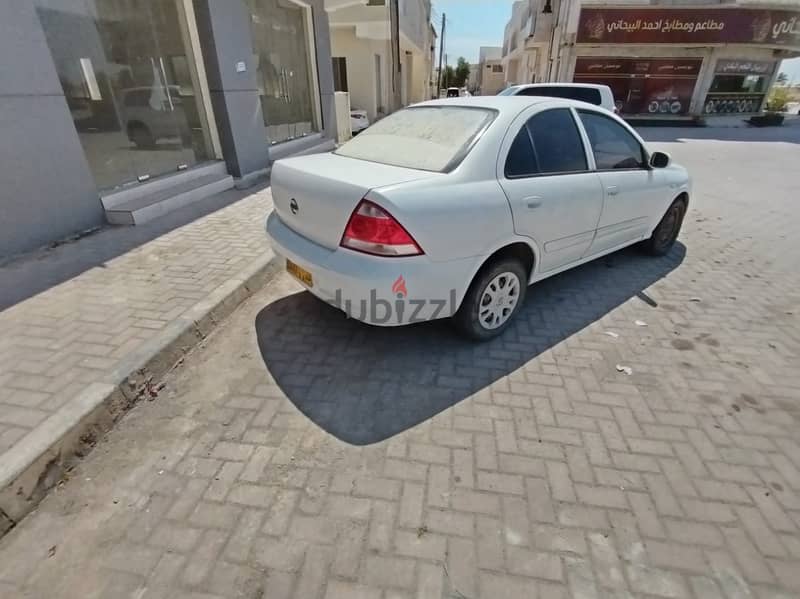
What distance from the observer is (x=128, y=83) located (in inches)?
227

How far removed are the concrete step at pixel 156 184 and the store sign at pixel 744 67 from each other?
25.5 meters

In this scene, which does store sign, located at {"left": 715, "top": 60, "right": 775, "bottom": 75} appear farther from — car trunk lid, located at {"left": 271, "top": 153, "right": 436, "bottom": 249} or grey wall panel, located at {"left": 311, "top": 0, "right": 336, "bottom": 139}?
car trunk lid, located at {"left": 271, "top": 153, "right": 436, "bottom": 249}

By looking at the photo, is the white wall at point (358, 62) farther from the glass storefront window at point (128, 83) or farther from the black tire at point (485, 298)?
the black tire at point (485, 298)

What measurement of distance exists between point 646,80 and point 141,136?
23.9 metres

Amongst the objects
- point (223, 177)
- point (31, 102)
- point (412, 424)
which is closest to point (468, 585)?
point (412, 424)

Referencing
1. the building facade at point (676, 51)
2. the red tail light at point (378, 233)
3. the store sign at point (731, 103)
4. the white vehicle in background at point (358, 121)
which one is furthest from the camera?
the store sign at point (731, 103)

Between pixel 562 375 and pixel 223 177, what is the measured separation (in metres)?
6.28

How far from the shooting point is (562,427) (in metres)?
2.48

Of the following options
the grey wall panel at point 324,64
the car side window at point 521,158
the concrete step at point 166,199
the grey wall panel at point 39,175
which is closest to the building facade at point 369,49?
the grey wall panel at point 324,64

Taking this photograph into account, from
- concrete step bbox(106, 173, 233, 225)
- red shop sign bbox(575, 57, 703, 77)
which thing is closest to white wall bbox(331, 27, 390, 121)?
red shop sign bbox(575, 57, 703, 77)

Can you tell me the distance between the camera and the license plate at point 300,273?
2.86 meters

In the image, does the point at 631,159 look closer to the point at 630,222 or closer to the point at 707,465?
the point at 630,222

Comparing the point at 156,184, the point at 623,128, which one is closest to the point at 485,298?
the point at 623,128

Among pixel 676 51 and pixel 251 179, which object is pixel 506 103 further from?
pixel 676 51
